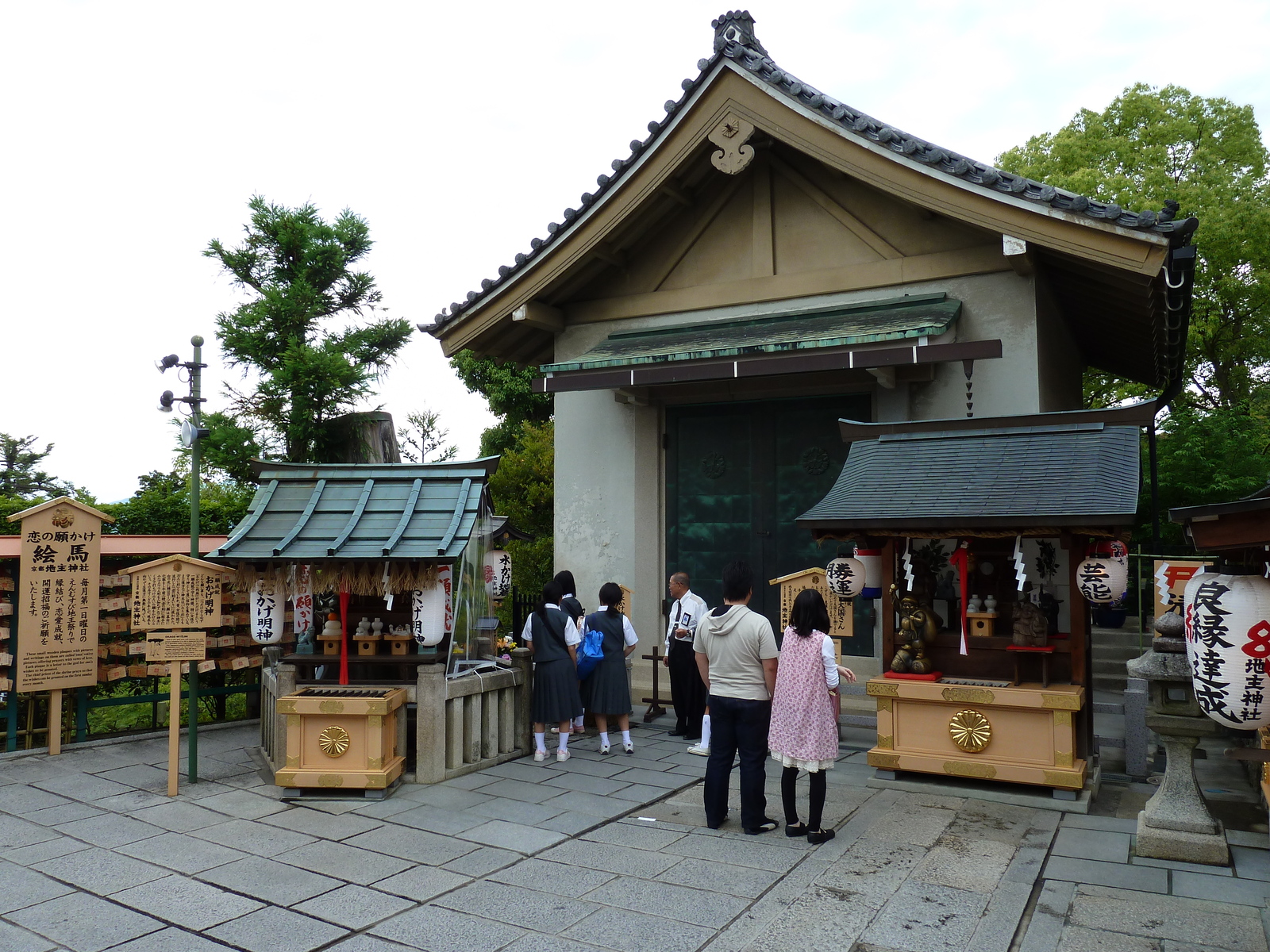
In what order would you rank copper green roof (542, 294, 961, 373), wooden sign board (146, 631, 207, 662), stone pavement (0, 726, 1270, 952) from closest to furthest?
stone pavement (0, 726, 1270, 952) → wooden sign board (146, 631, 207, 662) → copper green roof (542, 294, 961, 373)

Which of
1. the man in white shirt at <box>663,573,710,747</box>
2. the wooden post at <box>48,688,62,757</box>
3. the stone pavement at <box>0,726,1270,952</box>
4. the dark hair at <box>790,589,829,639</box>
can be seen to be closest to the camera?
the stone pavement at <box>0,726,1270,952</box>

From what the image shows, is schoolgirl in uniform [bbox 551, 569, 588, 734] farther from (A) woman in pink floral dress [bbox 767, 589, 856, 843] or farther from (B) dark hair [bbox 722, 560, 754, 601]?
(A) woman in pink floral dress [bbox 767, 589, 856, 843]

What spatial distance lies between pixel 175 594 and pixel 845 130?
7.87 meters

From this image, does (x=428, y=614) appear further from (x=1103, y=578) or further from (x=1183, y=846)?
(x=1183, y=846)

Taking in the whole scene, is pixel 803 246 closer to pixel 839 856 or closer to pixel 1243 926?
pixel 839 856

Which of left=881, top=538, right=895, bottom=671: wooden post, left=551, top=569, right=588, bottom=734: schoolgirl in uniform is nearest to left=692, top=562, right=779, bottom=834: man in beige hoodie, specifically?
left=881, top=538, right=895, bottom=671: wooden post

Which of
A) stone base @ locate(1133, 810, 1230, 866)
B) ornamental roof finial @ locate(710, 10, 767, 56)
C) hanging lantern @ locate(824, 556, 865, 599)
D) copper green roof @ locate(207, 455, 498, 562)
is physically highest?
ornamental roof finial @ locate(710, 10, 767, 56)

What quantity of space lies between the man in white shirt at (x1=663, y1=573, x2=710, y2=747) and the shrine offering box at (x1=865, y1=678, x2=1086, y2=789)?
85.4 inches

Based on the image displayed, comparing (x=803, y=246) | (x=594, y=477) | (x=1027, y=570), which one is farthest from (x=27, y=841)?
(x=803, y=246)

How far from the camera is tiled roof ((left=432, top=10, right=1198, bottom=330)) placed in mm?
7844

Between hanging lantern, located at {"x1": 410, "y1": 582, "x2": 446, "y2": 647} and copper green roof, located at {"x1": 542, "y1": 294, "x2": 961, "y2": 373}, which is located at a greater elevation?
copper green roof, located at {"x1": 542, "y1": 294, "x2": 961, "y2": 373}

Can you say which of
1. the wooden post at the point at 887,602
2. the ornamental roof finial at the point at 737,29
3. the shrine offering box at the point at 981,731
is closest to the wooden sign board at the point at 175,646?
the shrine offering box at the point at 981,731

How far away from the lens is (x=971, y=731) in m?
6.96

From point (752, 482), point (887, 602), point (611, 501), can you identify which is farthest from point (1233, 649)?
point (611, 501)
